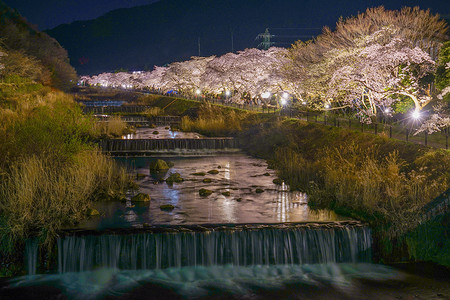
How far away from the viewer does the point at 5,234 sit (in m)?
14.4

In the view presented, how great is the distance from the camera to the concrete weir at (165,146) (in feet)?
113

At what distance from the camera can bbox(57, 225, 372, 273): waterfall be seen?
48.7 ft

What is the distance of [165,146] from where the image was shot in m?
35.6

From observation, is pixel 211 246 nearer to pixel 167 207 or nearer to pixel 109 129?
pixel 167 207

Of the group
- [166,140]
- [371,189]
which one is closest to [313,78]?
[166,140]

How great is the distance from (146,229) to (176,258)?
1476 millimetres

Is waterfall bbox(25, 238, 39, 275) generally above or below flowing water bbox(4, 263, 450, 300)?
above

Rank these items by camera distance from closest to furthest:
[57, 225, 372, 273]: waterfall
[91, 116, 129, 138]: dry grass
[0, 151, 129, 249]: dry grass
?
[0, 151, 129, 249]: dry grass
[57, 225, 372, 273]: waterfall
[91, 116, 129, 138]: dry grass

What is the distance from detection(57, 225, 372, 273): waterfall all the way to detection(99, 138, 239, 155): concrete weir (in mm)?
19571


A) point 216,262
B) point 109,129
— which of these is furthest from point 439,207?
point 109,129

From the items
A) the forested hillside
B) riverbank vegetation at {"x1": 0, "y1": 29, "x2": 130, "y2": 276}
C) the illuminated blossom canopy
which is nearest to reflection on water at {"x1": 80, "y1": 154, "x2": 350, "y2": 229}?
riverbank vegetation at {"x1": 0, "y1": 29, "x2": 130, "y2": 276}

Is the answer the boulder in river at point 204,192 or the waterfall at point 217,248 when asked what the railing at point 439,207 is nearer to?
the waterfall at point 217,248

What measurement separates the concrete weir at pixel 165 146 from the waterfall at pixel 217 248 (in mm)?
19571

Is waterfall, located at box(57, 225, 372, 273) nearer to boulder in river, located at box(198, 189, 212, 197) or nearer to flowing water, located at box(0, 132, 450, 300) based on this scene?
flowing water, located at box(0, 132, 450, 300)
